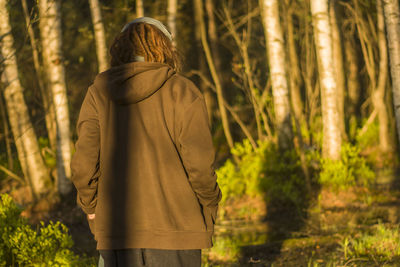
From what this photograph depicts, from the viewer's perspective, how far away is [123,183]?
2445 millimetres

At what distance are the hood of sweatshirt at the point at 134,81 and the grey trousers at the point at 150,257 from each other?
2.36ft

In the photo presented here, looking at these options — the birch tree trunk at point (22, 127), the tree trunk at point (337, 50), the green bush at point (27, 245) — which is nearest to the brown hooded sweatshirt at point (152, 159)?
the green bush at point (27, 245)

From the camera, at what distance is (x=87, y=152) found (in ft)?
8.21

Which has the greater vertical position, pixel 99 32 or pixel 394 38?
pixel 99 32

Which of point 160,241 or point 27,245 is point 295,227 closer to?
point 27,245

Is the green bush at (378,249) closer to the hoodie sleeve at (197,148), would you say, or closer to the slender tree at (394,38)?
the slender tree at (394,38)

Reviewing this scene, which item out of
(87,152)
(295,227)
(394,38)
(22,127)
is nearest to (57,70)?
(22,127)

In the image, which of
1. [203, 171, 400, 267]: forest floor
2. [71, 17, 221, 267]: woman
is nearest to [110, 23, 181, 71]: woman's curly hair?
[71, 17, 221, 267]: woman

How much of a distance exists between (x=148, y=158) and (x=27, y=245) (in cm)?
248

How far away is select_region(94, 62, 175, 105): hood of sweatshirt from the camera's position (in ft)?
7.82

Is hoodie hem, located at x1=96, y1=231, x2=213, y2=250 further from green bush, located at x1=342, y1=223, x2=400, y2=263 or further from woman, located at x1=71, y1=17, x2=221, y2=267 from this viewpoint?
green bush, located at x1=342, y1=223, x2=400, y2=263

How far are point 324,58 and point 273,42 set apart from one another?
3.07 feet

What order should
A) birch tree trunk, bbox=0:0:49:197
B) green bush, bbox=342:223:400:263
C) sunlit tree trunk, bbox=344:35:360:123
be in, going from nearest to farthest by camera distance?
1. green bush, bbox=342:223:400:263
2. birch tree trunk, bbox=0:0:49:197
3. sunlit tree trunk, bbox=344:35:360:123

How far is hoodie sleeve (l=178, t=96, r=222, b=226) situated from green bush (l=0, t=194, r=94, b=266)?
227 centimetres
